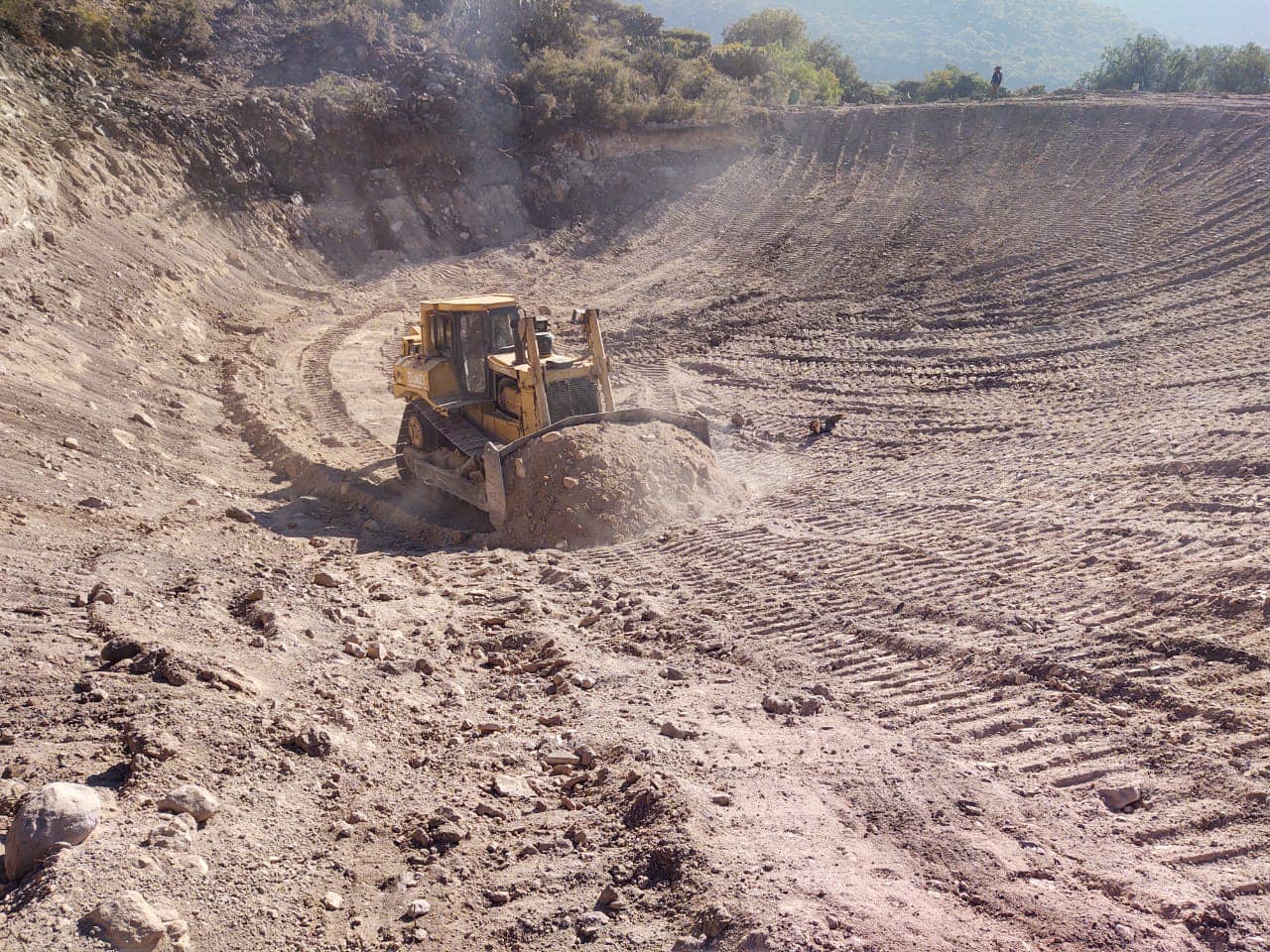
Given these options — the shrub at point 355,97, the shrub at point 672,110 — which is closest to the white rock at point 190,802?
the shrub at point 355,97

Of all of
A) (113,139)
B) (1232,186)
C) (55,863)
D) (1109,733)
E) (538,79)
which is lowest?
(1109,733)

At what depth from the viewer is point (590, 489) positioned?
8125 millimetres

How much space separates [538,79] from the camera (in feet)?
77.6

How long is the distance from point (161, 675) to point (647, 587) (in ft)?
11.6

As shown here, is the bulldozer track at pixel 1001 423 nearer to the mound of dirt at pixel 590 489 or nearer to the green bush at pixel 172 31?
the mound of dirt at pixel 590 489

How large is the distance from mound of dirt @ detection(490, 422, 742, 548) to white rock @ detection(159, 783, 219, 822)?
14.8 feet

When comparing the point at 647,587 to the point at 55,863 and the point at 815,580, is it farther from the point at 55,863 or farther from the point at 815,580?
the point at 55,863

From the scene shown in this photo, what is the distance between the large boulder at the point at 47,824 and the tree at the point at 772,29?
3832 cm

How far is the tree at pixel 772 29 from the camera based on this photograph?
36719 mm

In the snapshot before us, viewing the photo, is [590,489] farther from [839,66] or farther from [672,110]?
[839,66]

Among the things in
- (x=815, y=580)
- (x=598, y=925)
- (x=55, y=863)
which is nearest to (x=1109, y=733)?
(x=815, y=580)

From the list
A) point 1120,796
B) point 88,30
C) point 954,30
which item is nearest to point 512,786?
point 1120,796

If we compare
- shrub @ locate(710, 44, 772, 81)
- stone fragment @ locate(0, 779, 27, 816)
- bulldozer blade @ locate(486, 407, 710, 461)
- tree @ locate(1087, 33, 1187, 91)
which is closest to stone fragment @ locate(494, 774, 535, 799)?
stone fragment @ locate(0, 779, 27, 816)

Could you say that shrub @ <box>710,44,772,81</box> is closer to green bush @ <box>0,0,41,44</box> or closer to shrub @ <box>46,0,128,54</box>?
shrub @ <box>46,0,128,54</box>
